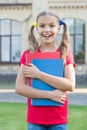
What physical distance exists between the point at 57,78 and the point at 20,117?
6.47 meters

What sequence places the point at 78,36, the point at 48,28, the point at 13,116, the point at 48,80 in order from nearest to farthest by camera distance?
the point at 48,80 → the point at 48,28 → the point at 13,116 → the point at 78,36

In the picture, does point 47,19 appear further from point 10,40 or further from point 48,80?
point 10,40

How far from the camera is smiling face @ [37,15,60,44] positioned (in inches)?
149

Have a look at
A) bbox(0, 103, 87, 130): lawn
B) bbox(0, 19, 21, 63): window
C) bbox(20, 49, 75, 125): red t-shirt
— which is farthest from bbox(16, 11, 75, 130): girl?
bbox(0, 19, 21, 63): window

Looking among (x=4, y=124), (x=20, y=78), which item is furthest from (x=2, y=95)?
(x=20, y=78)

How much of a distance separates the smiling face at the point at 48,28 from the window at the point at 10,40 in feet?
71.0

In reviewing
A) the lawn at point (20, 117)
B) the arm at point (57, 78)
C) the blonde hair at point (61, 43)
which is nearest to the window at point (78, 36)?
the lawn at point (20, 117)

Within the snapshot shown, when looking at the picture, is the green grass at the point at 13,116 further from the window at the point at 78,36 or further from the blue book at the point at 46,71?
the window at the point at 78,36

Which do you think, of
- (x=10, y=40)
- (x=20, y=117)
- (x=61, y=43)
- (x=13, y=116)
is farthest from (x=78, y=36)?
(x=61, y=43)

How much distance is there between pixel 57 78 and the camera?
12.1 feet

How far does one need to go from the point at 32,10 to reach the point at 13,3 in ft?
3.64

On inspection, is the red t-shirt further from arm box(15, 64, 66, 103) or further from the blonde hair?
the blonde hair

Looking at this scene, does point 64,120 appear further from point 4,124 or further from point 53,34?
point 4,124

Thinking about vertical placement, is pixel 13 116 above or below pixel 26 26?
below
